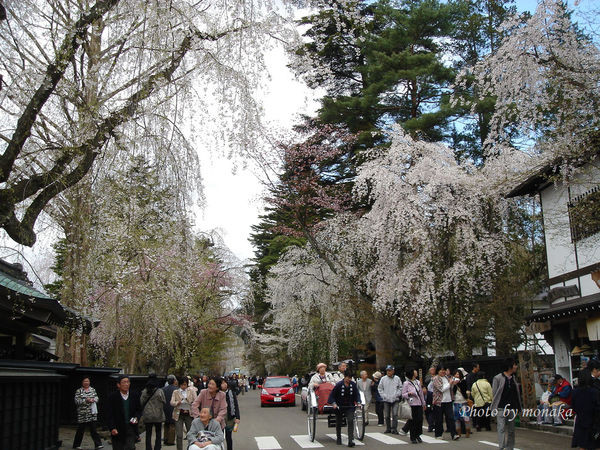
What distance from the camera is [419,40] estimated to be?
30203mm

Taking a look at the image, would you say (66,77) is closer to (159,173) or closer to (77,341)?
(159,173)

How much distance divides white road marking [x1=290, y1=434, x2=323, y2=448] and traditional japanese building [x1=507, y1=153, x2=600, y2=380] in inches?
313

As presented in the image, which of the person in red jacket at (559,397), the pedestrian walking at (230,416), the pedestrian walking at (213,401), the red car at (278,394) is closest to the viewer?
the pedestrian walking at (213,401)

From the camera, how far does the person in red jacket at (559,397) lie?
14.3 m

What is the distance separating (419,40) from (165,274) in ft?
62.0

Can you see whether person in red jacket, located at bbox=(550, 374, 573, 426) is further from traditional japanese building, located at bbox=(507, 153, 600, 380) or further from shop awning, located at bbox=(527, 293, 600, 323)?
shop awning, located at bbox=(527, 293, 600, 323)

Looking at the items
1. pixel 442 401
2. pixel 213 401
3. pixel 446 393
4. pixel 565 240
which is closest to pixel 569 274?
pixel 565 240

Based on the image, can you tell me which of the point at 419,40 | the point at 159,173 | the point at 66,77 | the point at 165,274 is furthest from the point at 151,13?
the point at 419,40

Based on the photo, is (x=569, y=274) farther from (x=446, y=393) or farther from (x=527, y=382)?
(x=446, y=393)

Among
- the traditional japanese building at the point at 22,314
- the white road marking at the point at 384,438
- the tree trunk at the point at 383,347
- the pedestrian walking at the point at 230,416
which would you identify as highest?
the traditional japanese building at the point at 22,314

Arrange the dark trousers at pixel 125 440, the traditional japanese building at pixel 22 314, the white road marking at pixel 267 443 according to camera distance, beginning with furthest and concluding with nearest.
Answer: the white road marking at pixel 267 443, the dark trousers at pixel 125 440, the traditional japanese building at pixel 22 314

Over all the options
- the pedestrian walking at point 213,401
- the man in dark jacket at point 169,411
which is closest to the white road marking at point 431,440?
the pedestrian walking at point 213,401

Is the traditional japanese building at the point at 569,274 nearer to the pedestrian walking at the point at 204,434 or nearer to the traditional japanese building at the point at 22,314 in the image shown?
the pedestrian walking at the point at 204,434

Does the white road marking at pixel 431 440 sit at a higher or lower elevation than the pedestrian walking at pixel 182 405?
lower
